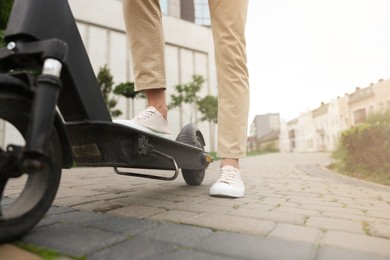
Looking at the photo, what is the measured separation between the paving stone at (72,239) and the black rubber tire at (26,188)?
9cm

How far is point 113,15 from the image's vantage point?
24.2 meters

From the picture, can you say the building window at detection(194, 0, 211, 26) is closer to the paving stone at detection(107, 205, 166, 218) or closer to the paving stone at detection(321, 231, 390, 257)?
the paving stone at detection(107, 205, 166, 218)

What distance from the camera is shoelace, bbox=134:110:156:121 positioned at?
187cm

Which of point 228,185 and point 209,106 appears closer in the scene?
point 228,185

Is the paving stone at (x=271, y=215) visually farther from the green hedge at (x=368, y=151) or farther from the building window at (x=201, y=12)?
the building window at (x=201, y=12)

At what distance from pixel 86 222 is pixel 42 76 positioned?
717mm

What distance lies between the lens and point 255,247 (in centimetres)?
110

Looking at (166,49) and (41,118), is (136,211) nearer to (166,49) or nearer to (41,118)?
(41,118)

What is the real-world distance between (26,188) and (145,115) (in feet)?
3.01

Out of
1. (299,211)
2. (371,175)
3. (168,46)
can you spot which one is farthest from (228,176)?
(168,46)

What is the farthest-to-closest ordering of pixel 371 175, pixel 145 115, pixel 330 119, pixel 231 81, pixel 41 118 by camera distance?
pixel 330 119, pixel 371 175, pixel 231 81, pixel 145 115, pixel 41 118

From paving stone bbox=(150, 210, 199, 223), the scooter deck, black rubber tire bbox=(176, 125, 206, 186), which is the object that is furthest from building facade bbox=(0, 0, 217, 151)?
paving stone bbox=(150, 210, 199, 223)

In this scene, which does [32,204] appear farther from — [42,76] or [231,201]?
[231,201]

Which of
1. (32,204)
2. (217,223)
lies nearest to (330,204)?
(217,223)
